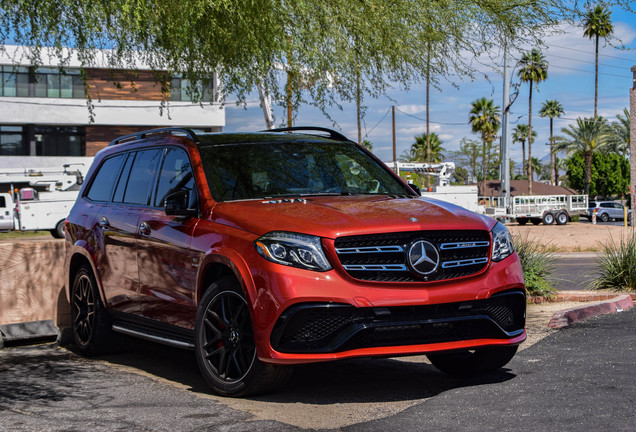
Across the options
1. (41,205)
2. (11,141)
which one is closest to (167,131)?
(41,205)

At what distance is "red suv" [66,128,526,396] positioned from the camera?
17.7 feet

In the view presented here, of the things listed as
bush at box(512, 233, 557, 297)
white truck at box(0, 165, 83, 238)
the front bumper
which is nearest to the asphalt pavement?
the front bumper

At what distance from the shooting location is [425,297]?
18.0 ft

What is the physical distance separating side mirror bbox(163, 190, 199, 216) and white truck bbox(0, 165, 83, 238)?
30102 mm

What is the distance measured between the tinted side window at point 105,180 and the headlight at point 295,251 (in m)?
3.15

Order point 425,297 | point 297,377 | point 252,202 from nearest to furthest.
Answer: point 425,297 < point 252,202 < point 297,377

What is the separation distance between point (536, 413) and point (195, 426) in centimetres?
204

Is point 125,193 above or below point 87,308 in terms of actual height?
above

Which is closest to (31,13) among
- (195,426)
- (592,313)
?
(195,426)

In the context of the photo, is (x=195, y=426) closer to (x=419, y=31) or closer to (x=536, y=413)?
(x=536, y=413)

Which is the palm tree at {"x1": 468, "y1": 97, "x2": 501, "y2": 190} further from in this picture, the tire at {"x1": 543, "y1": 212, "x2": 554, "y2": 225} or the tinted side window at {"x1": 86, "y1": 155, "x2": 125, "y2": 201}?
the tinted side window at {"x1": 86, "y1": 155, "x2": 125, "y2": 201}

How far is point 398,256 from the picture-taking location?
218 inches

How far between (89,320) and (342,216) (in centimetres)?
340

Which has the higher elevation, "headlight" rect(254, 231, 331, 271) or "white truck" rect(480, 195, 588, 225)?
"headlight" rect(254, 231, 331, 271)
